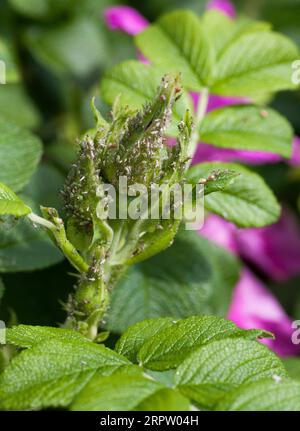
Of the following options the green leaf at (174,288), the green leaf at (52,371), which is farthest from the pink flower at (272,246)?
the green leaf at (52,371)

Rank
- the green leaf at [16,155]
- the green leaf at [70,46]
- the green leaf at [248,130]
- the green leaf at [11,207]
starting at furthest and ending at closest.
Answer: the green leaf at [70,46]
the green leaf at [248,130]
the green leaf at [16,155]
the green leaf at [11,207]

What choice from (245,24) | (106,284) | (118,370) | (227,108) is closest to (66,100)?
(245,24)

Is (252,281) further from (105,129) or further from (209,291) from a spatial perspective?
(105,129)

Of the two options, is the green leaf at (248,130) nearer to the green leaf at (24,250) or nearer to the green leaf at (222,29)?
the green leaf at (222,29)

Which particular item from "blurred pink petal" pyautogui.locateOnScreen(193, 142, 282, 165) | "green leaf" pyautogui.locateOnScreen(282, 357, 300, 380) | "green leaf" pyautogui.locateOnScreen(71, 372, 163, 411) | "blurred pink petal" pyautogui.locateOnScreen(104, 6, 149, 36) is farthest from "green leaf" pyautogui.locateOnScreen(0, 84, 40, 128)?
"green leaf" pyautogui.locateOnScreen(71, 372, 163, 411)

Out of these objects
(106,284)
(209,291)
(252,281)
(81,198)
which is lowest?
(252,281)

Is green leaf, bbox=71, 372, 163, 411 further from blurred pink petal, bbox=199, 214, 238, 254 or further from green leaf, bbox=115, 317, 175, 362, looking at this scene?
blurred pink petal, bbox=199, 214, 238, 254
